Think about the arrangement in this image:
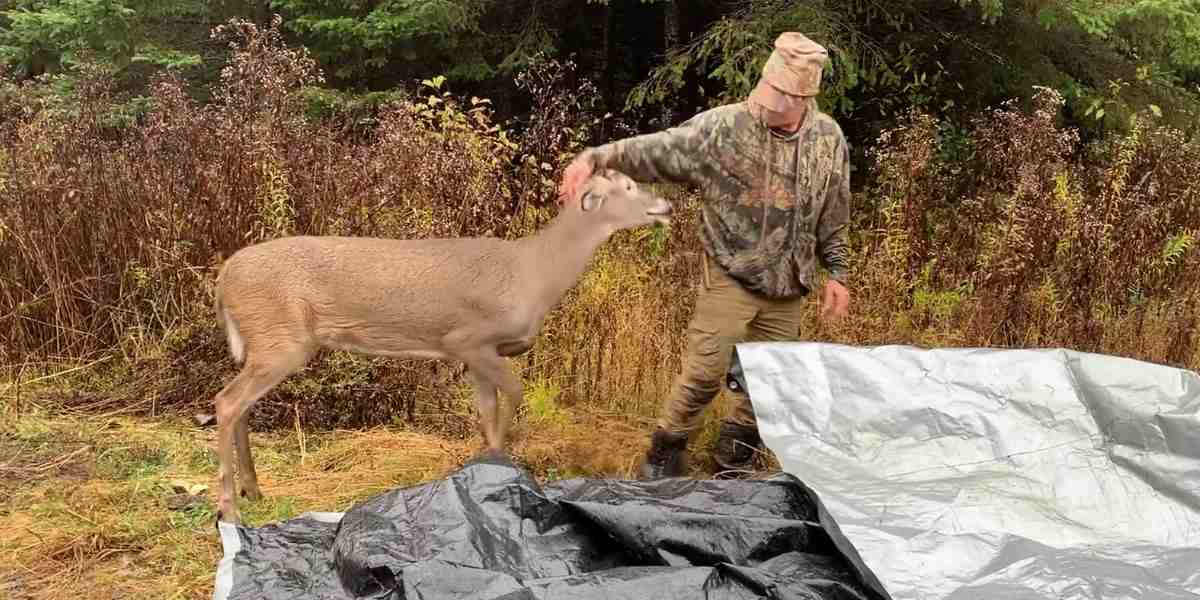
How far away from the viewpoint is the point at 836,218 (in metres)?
4.68

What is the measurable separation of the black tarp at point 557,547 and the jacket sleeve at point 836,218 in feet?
5.73

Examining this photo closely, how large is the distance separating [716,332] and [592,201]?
852 mm

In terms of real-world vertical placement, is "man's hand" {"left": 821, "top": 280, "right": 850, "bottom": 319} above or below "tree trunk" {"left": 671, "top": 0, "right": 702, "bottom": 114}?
below

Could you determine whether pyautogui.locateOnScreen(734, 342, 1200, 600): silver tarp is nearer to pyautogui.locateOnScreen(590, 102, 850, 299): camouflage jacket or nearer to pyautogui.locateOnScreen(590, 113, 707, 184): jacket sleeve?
pyautogui.locateOnScreen(590, 102, 850, 299): camouflage jacket

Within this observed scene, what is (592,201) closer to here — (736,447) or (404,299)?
(404,299)

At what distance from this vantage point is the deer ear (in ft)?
16.0

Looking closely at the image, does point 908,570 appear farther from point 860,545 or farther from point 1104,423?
point 1104,423

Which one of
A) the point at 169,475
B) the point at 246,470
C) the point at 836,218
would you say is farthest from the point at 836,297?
the point at 169,475

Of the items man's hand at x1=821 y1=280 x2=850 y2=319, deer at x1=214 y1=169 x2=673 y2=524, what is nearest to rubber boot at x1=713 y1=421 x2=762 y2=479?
man's hand at x1=821 y1=280 x2=850 y2=319

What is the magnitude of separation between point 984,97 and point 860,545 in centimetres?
792

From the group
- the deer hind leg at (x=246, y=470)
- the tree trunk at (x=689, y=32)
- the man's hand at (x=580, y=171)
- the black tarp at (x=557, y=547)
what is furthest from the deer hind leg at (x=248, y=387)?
the tree trunk at (x=689, y=32)

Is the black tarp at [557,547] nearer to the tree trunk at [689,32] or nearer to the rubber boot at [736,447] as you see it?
the rubber boot at [736,447]

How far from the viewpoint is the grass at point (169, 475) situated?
4078 millimetres

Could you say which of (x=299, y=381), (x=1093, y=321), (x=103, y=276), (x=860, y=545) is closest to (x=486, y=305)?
(x=299, y=381)
